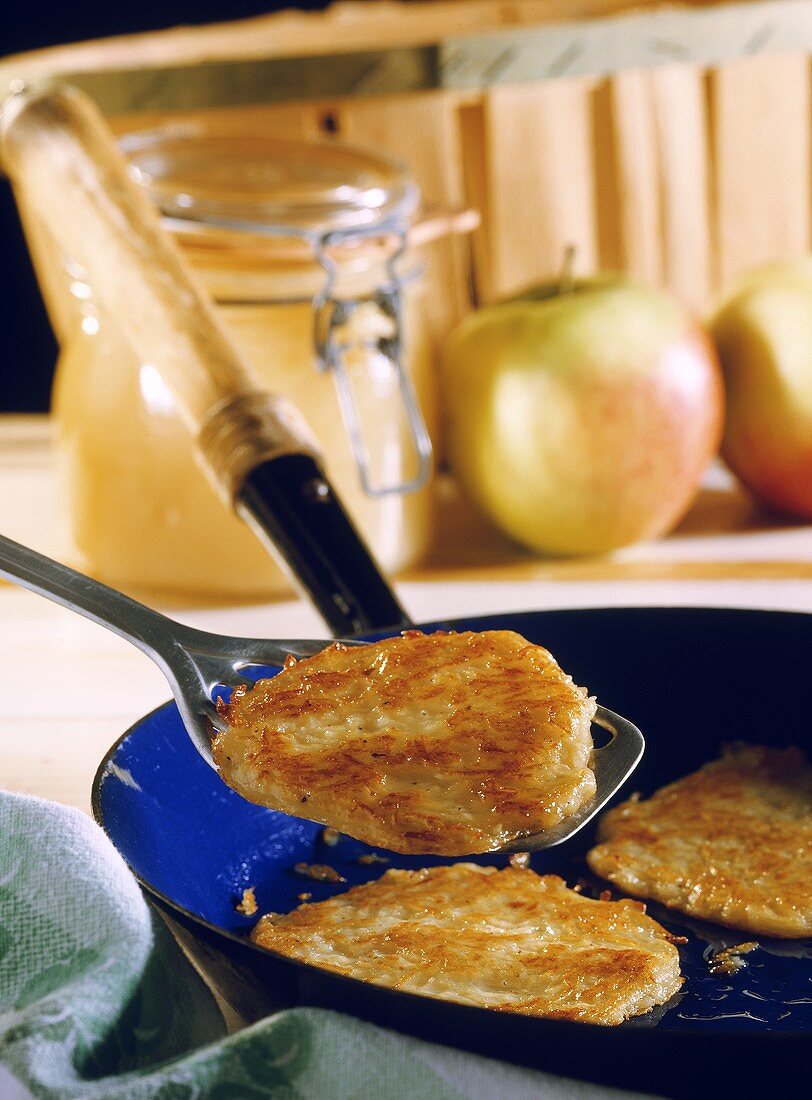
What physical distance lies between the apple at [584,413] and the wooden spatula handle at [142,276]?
28cm

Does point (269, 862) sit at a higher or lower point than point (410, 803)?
lower

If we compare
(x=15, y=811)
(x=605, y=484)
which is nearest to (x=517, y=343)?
(x=605, y=484)

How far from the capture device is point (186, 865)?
0.75 meters

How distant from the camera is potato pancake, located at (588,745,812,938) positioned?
76 cm

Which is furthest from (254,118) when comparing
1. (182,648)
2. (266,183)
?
(182,648)

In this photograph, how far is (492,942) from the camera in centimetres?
69

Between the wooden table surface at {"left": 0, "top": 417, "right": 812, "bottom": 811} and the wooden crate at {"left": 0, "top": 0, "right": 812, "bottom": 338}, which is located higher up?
the wooden crate at {"left": 0, "top": 0, "right": 812, "bottom": 338}

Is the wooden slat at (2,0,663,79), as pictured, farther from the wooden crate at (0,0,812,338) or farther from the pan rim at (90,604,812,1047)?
the pan rim at (90,604,812,1047)

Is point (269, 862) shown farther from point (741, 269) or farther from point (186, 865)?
point (741, 269)

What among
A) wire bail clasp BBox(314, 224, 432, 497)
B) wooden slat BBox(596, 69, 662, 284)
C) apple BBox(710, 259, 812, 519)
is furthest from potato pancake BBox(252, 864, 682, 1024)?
wooden slat BBox(596, 69, 662, 284)

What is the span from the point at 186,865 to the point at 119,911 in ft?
0.47

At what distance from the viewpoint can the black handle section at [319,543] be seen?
915 millimetres

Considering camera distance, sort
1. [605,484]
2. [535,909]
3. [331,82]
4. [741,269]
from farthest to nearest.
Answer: [741,269]
[331,82]
[605,484]
[535,909]

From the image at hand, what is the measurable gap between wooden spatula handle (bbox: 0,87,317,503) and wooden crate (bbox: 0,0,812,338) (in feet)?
1.21
